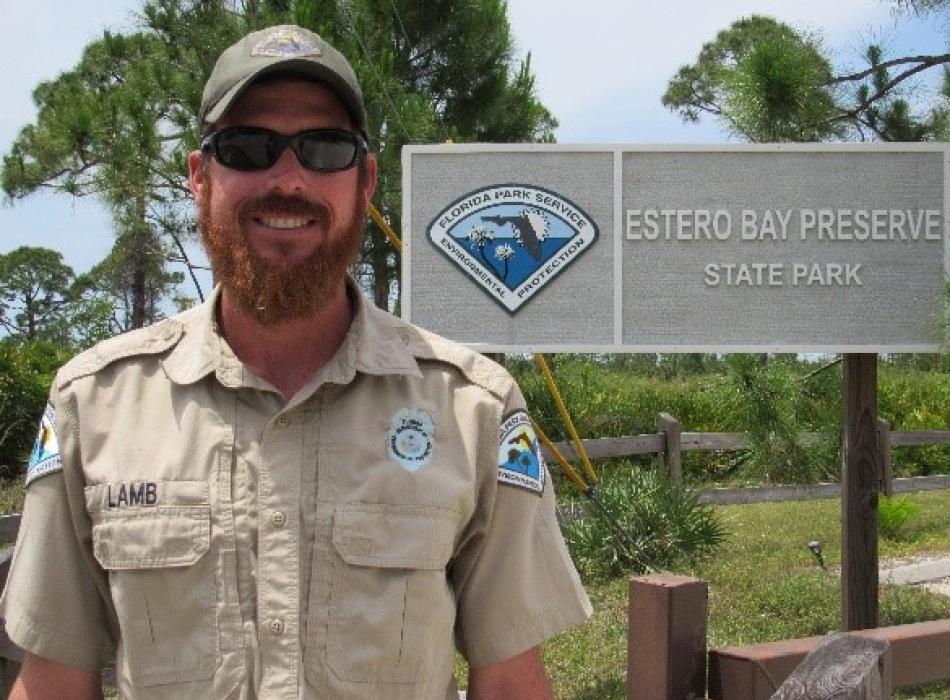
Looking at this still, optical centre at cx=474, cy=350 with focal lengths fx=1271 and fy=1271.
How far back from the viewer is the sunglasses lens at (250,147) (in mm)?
1787

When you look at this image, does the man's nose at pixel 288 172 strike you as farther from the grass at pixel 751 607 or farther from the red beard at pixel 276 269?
the grass at pixel 751 607

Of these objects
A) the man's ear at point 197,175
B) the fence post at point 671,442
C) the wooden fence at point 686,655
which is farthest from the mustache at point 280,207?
the fence post at point 671,442

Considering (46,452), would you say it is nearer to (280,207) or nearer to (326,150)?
(280,207)

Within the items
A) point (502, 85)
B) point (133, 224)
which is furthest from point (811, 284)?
point (133, 224)

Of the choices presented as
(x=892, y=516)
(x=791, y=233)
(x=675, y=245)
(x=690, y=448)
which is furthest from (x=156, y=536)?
(x=690, y=448)

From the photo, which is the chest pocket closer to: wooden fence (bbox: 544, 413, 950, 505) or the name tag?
the name tag

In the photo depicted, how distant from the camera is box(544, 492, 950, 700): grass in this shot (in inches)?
198

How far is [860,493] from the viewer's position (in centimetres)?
510

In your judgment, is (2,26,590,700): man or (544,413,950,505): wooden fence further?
(544,413,950,505): wooden fence

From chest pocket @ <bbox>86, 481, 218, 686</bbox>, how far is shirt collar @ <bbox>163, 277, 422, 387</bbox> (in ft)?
0.54

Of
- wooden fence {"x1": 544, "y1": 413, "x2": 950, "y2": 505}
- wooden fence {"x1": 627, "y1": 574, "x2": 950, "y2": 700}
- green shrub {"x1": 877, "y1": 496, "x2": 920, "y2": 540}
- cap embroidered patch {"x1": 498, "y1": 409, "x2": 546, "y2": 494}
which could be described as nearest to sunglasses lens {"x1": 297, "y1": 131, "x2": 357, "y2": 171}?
cap embroidered patch {"x1": 498, "y1": 409, "x2": 546, "y2": 494}

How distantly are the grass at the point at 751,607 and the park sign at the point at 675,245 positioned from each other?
1293 mm

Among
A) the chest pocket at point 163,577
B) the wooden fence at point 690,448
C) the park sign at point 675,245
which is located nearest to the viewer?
the chest pocket at point 163,577

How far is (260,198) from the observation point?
1.78 m
